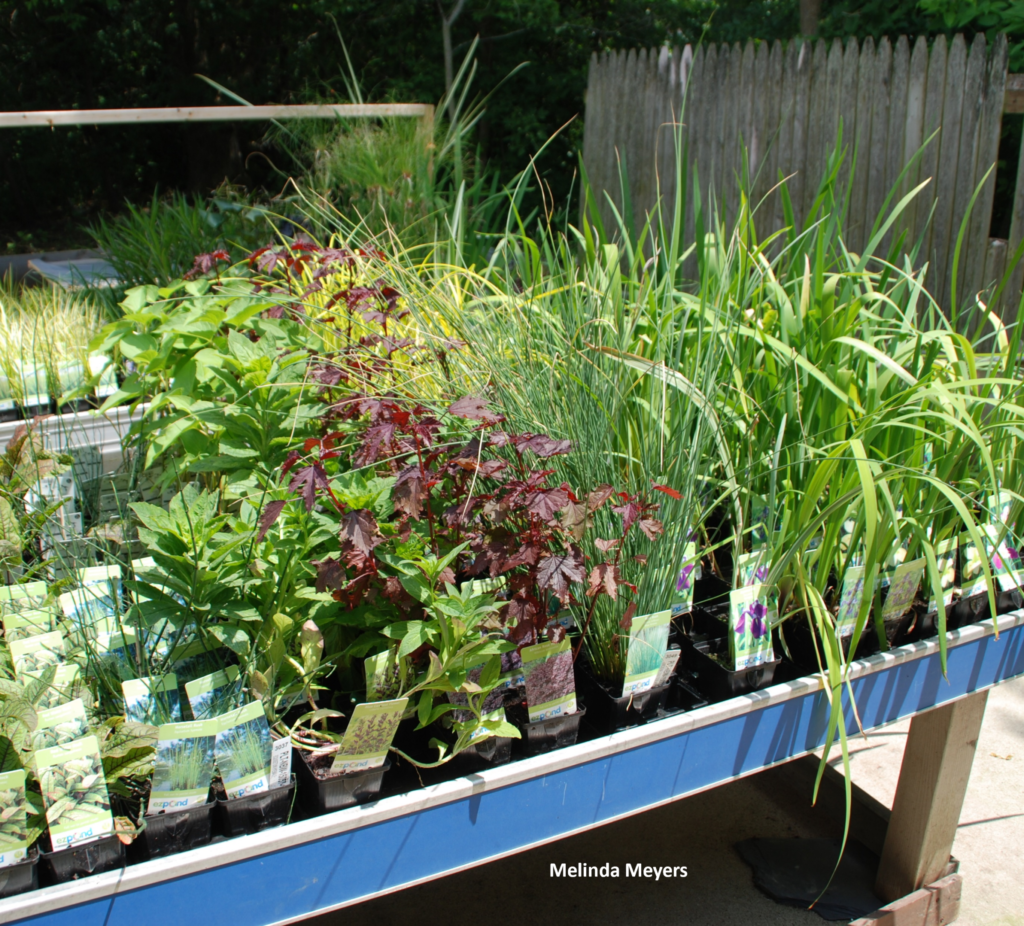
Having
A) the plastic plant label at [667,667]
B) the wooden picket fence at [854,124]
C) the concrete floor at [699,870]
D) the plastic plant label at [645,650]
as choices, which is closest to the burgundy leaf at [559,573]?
the plastic plant label at [645,650]

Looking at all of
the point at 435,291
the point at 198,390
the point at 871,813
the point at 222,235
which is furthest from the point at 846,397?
the point at 222,235

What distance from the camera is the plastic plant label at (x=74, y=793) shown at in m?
0.96

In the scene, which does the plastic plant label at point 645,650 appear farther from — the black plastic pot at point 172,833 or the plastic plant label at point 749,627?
the black plastic pot at point 172,833

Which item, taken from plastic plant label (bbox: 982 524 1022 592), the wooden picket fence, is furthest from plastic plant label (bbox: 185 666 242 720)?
the wooden picket fence

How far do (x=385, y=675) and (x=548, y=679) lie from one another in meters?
0.23

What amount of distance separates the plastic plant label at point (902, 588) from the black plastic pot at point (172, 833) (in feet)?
3.59

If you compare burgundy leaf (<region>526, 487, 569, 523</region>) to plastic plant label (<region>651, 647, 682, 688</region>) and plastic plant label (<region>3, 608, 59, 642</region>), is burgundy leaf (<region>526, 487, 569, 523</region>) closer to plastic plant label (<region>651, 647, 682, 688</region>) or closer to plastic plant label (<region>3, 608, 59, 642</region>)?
plastic plant label (<region>651, 647, 682, 688</region>)

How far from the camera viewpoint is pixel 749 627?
1.31m

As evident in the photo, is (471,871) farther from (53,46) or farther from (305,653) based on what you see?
(53,46)

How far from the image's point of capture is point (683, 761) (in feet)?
4.12

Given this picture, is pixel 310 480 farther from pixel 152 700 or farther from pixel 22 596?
pixel 22 596

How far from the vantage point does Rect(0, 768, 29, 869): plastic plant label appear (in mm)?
930

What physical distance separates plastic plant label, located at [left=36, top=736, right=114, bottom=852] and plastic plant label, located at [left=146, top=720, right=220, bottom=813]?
58 mm

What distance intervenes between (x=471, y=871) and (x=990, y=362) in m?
1.56
